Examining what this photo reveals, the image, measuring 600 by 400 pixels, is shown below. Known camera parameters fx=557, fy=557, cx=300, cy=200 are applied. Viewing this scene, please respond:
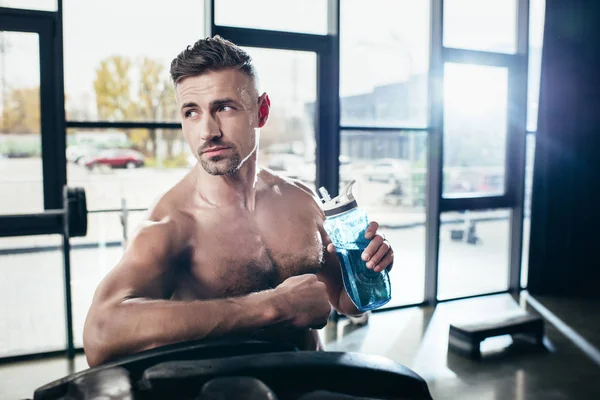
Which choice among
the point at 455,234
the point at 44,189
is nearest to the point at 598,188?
the point at 455,234

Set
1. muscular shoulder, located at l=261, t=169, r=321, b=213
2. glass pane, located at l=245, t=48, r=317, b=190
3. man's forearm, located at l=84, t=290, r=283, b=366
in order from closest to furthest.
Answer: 1. man's forearm, located at l=84, t=290, r=283, b=366
2. muscular shoulder, located at l=261, t=169, r=321, b=213
3. glass pane, located at l=245, t=48, r=317, b=190

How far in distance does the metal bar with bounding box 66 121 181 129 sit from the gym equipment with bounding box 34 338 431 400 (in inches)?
96.8

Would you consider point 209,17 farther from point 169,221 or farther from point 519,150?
point 519,150

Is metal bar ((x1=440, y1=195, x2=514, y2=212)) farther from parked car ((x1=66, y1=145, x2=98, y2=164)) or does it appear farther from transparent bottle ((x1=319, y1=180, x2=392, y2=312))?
transparent bottle ((x1=319, y1=180, x2=392, y2=312))

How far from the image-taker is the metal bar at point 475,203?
4.32 metres

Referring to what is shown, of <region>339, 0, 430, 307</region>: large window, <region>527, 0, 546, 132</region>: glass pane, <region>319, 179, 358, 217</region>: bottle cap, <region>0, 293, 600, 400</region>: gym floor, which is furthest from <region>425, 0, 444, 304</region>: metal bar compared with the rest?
<region>319, 179, 358, 217</region>: bottle cap

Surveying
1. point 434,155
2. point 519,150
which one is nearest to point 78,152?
point 434,155

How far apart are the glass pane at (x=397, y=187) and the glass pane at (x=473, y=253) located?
0.22 meters

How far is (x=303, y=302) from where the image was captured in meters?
0.99

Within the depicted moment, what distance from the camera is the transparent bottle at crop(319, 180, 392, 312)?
Result: 107 cm

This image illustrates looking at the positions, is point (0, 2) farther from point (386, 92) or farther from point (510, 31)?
point (510, 31)

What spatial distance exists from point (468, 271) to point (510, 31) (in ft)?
6.59

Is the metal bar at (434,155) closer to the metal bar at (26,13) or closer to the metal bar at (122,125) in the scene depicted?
the metal bar at (122,125)

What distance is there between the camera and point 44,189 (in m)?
2.99
